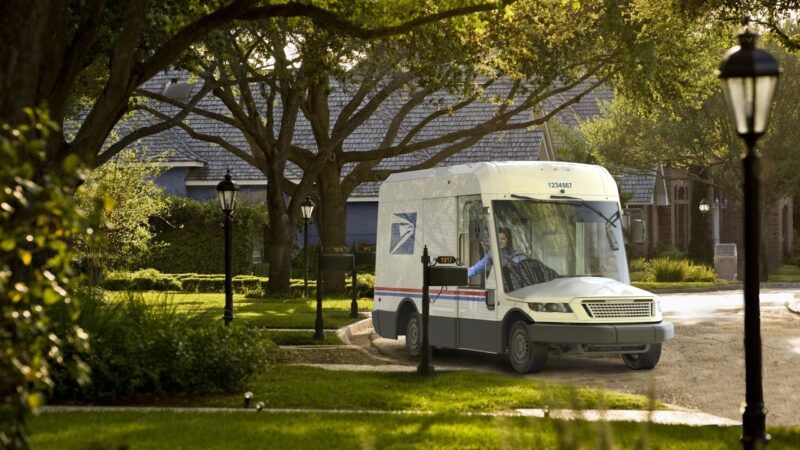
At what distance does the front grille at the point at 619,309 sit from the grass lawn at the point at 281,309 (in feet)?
20.7

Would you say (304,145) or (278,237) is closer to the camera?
(278,237)

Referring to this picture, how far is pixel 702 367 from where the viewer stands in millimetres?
17641

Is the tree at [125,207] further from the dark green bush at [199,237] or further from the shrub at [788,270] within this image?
the shrub at [788,270]

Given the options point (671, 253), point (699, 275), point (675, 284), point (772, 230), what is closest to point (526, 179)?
point (675, 284)

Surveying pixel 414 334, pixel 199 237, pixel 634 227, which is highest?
pixel 199 237

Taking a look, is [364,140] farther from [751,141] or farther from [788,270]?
[751,141]

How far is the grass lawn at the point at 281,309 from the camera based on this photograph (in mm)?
23766

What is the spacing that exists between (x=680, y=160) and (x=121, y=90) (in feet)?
128

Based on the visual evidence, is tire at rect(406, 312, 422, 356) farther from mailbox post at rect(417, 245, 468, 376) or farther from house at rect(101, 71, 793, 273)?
house at rect(101, 71, 793, 273)

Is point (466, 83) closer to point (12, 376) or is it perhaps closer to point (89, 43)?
point (89, 43)

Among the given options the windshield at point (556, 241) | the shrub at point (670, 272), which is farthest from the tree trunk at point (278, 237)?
the shrub at point (670, 272)

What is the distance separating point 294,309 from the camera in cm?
2828

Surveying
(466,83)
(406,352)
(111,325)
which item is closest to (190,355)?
(111,325)

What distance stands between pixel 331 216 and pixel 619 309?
19018 mm
